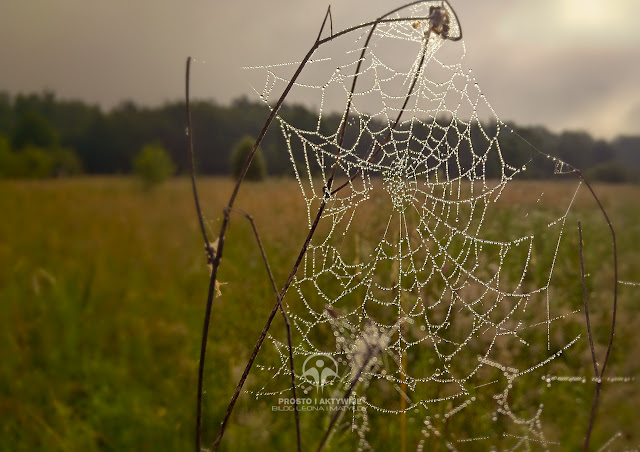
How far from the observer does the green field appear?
150 centimetres

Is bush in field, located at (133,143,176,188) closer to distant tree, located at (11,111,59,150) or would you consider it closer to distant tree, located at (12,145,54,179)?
distant tree, located at (12,145,54,179)

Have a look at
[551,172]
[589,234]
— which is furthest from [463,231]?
[589,234]

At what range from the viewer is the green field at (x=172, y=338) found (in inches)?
59.1

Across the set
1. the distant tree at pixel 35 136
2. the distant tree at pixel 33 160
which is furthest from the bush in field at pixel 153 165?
the distant tree at pixel 35 136

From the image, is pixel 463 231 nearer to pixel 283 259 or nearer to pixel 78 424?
pixel 283 259

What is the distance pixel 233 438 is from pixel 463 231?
0.96 meters

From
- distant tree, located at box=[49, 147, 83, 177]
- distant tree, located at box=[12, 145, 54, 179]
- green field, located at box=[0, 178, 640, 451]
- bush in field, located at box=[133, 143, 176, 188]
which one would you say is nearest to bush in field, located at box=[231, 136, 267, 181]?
green field, located at box=[0, 178, 640, 451]

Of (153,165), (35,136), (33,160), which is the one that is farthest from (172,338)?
(35,136)

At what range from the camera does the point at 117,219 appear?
429cm

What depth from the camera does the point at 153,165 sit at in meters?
11.4

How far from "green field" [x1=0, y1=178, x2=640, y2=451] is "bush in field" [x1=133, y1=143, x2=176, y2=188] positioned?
5941 mm

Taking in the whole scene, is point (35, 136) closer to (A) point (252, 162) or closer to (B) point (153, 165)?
(B) point (153, 165)

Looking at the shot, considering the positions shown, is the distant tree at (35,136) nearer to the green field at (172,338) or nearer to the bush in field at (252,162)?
the green field at (172,338)

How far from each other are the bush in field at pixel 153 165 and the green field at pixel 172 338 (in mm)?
5941
